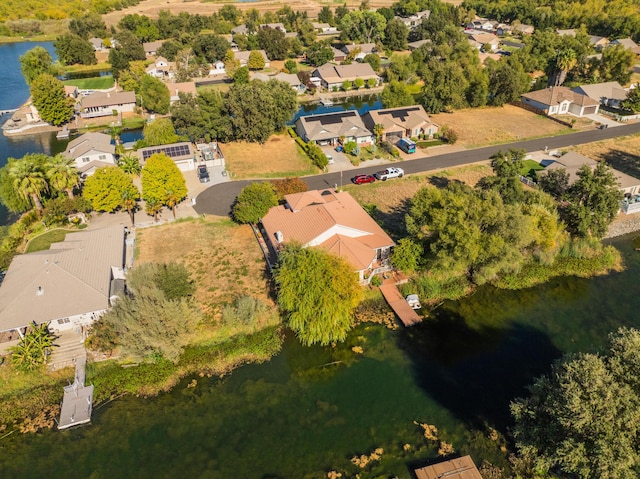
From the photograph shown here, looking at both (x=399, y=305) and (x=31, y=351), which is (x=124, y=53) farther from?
(x=399, y=305)

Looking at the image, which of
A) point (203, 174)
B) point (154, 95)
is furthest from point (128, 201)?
point (154, 95)

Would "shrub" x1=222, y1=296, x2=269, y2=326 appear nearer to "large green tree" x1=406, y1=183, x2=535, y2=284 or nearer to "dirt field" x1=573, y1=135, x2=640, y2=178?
"large green tree" x1=406, y1=183, x2=535, y2=284

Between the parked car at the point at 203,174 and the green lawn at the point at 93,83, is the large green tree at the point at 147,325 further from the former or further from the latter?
the green lawn at the point at 93,83

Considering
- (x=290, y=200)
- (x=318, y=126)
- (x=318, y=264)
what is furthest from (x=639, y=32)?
(x=318, y=264)

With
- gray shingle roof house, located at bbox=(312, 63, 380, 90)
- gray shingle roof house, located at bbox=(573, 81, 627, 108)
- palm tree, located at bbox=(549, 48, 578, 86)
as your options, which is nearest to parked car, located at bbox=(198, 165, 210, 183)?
gray shingle roof house, located at bbox=(312, 63, 380, 90)

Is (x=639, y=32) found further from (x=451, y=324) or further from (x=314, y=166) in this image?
(x=451, y=324)

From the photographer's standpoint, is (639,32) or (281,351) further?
(639,32)
